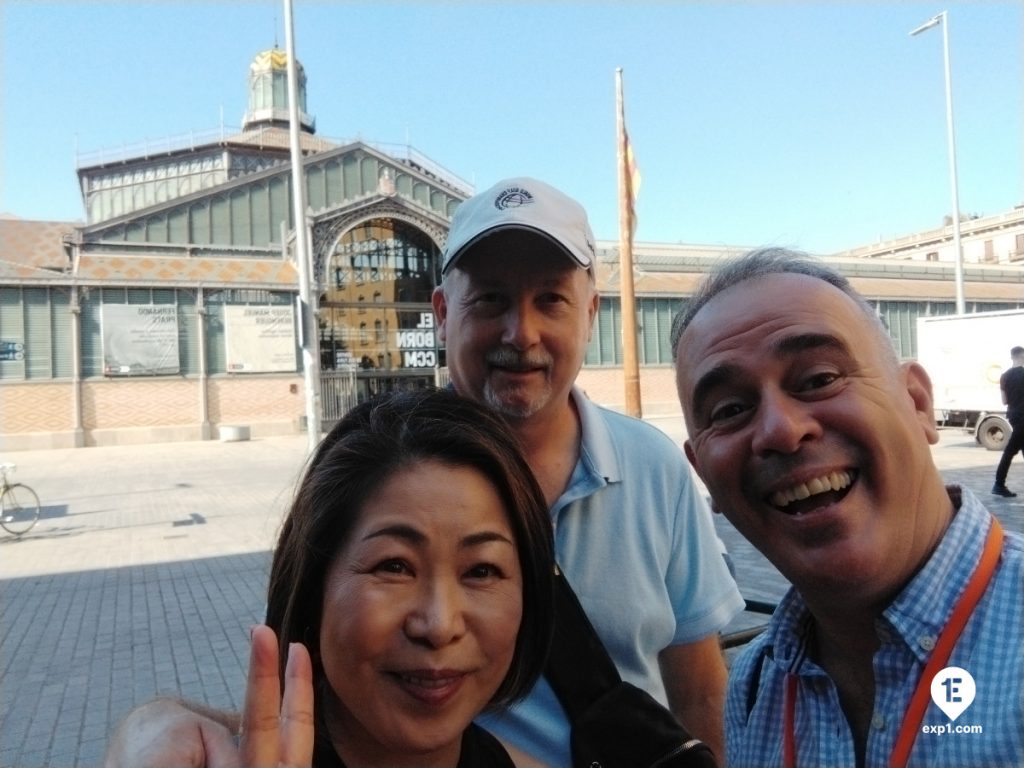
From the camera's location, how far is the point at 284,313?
2823cm

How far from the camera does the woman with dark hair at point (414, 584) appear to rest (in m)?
1.34

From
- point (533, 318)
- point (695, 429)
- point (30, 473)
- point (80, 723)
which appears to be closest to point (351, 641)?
point (695, 429)

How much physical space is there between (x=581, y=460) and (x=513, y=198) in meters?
0.72

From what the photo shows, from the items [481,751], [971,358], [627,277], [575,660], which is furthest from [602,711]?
[971,358]

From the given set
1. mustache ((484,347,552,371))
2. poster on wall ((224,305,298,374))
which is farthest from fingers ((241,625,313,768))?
poster on wall ((224,305,298,374))

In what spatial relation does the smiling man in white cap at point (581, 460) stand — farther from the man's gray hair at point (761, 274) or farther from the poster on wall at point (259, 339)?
the poster on wall at point (259, 339)

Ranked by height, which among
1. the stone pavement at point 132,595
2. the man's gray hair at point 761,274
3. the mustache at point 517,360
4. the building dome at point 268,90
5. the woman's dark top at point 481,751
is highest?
the building dome at point 268,90

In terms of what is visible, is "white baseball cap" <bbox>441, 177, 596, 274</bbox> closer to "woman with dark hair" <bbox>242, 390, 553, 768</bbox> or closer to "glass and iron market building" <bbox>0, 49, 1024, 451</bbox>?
"woman with dark hair" <bbox>242, 390, 553, 768</bbox>

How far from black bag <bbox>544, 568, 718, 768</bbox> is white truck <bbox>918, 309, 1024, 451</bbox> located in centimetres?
1860

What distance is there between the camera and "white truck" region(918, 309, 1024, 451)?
18406 millimetres

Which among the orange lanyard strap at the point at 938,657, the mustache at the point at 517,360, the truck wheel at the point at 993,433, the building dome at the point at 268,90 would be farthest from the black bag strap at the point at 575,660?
the building dome at the point at 268,90

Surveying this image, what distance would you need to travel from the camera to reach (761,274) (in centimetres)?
149

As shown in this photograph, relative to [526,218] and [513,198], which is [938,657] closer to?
[526,218]

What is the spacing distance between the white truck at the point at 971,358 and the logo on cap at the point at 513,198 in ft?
60.7
